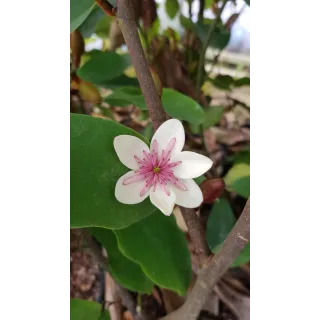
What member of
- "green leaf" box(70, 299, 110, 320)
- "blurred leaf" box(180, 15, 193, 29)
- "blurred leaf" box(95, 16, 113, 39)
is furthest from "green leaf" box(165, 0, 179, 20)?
"green leaf" box(70, 299, 110, 320)

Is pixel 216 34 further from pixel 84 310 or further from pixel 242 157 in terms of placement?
pixel 84 310

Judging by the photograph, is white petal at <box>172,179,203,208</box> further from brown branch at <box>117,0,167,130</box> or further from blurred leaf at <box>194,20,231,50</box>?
blurred leaf at <box>194,20,231,50</box>

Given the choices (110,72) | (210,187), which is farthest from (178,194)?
(110,72)
